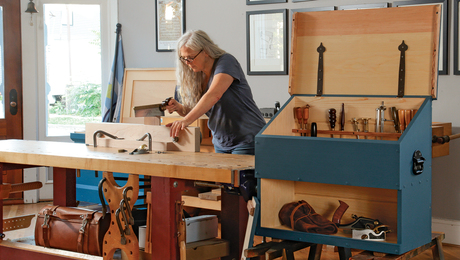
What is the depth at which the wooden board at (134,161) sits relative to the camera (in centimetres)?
197

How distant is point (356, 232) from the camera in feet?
6.19

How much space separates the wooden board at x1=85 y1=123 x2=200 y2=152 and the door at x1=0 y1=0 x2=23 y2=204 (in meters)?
2.92

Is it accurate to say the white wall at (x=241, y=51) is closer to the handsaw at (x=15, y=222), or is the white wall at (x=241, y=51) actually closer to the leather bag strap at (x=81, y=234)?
the handsaw at (x=15, y=222)

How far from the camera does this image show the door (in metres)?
5.15

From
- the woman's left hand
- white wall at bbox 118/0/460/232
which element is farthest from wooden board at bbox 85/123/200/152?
white wall at bbox 118/0/460/232

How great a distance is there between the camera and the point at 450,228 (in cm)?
381

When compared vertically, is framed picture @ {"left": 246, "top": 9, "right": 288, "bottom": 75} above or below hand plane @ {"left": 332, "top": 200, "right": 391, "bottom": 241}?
above

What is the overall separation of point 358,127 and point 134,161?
1252 mm

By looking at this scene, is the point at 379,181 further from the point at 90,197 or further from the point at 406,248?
the point at 90,197

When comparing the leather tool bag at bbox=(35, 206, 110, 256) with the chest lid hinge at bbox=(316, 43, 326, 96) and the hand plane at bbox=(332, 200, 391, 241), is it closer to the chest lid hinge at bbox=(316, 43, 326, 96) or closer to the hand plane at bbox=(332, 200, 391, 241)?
the hand plane at bbox=(332, 200, 391, 241)

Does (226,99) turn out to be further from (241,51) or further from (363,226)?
(241,51)

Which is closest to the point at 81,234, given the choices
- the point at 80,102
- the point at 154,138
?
the point at 154,138

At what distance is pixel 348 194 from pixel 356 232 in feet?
1.39

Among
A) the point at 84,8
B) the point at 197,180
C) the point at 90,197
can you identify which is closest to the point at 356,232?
the point at 197,180
